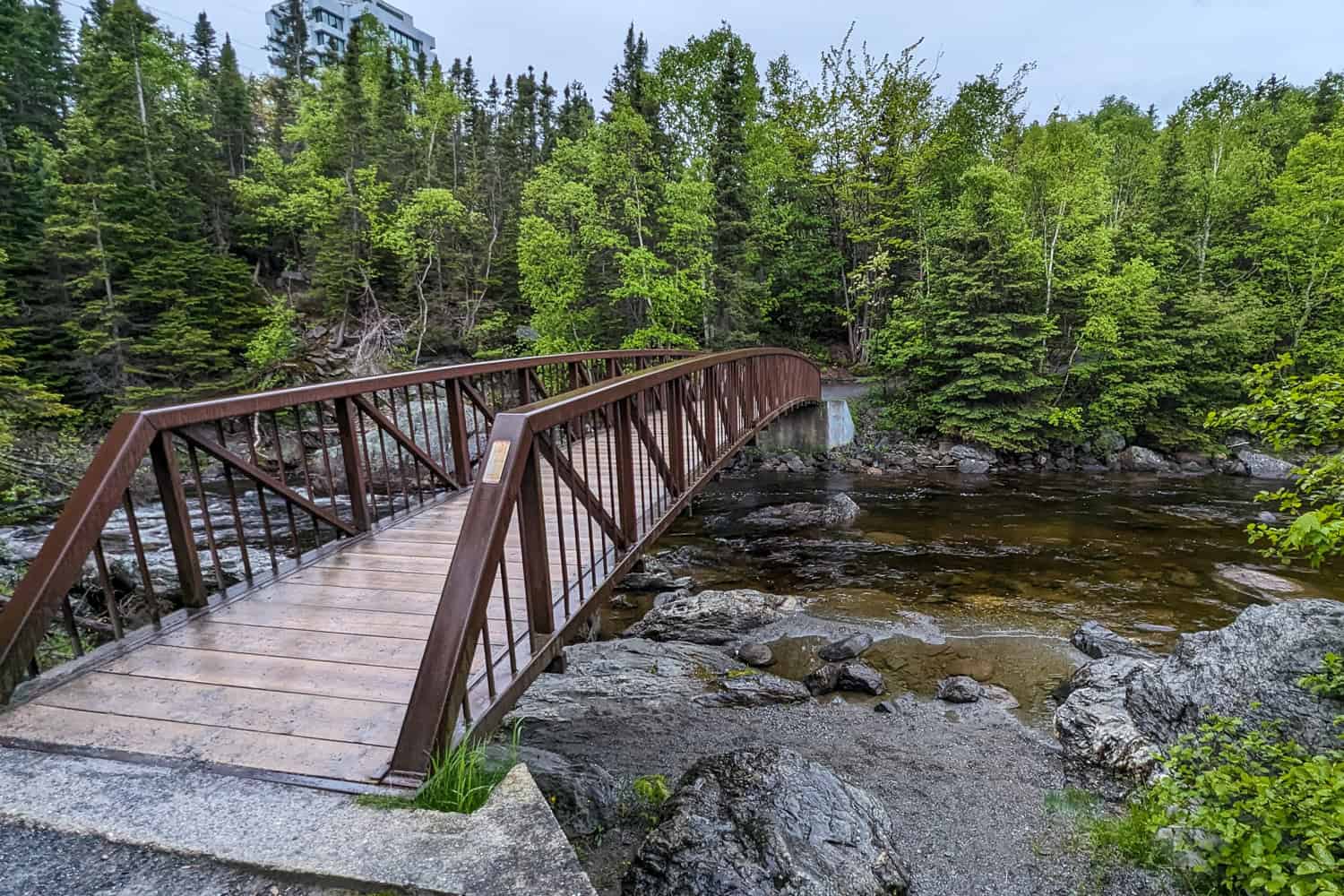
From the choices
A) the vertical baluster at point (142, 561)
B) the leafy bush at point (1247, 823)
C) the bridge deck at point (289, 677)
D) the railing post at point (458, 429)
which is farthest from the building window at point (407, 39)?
the leafy bush at point (1247, 823)

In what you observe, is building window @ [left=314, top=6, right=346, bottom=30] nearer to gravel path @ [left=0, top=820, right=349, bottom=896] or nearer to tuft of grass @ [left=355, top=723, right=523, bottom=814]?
gravel path @ [left=0, top=820, right=349, bottom=896]

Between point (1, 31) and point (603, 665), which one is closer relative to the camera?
point (603, 665)

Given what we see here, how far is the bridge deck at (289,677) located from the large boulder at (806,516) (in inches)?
325

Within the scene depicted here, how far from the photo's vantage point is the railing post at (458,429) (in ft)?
16.8

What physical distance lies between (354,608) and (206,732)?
102cm

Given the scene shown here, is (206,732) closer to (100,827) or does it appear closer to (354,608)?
(100,827)

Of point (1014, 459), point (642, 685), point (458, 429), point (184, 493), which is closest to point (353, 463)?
point (184, 493)

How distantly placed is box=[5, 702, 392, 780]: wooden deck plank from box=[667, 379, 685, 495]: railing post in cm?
339

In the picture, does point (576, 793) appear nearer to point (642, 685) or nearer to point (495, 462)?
point (642, 685)

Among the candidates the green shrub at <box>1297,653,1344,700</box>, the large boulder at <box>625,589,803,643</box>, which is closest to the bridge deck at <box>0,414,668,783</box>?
the large boulder at <box>625,589,803,643</box>

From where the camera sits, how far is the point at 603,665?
598 centimetres

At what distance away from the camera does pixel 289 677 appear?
8.43 feet

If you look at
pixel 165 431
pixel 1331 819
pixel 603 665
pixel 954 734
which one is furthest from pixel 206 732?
pixel 954 734

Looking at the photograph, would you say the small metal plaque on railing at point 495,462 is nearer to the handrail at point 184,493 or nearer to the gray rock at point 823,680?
the handrail at point 184,493
